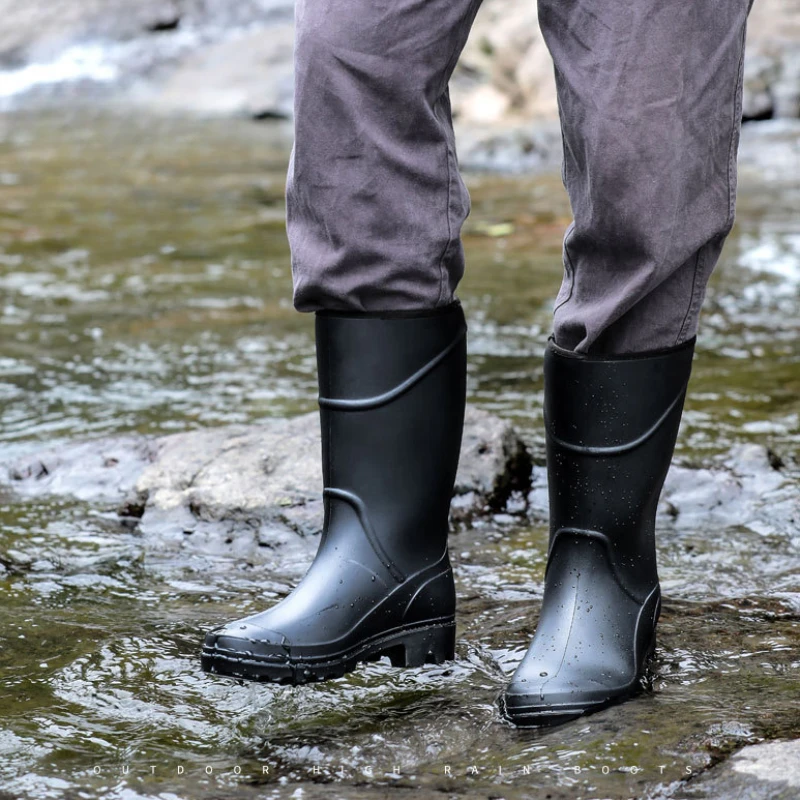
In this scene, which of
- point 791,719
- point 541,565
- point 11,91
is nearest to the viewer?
point 791,719

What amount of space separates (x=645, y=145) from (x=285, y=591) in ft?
3.00

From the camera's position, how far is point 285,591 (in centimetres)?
185

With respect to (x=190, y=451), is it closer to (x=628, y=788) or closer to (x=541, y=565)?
(x=541, y=565)

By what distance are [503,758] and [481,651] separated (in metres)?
0.32

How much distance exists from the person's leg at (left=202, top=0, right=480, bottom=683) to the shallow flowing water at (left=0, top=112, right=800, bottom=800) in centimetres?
9

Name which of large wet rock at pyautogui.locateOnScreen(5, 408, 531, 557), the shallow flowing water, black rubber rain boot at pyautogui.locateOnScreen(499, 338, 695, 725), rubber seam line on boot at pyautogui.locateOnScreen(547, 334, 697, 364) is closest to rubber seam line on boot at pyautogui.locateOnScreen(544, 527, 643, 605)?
black rubber rain boot at pyautogui.locateOnScreen(499, 338, 695, 725)

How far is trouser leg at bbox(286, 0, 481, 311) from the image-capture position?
4.49ft

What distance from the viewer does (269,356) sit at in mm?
3451

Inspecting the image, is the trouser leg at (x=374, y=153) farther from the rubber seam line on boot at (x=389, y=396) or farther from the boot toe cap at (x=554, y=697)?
the boot toe cap at (x=554, y=697)

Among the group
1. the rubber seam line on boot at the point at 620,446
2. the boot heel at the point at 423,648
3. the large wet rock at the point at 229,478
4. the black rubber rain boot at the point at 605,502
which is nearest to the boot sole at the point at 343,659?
the boot heel at the point at 423,648

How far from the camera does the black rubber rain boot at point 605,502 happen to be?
1.44 meters

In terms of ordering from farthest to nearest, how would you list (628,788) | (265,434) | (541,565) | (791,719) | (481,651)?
1. (265,434)
2. (541,565)
3. (481,651)
4. (791,719)
5. (628,788)

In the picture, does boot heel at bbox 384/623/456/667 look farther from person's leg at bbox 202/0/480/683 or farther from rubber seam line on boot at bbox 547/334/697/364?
rubber seam line on boot at bbox 547/334/697/364

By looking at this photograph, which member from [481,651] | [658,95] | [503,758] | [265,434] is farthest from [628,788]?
[265,434]
